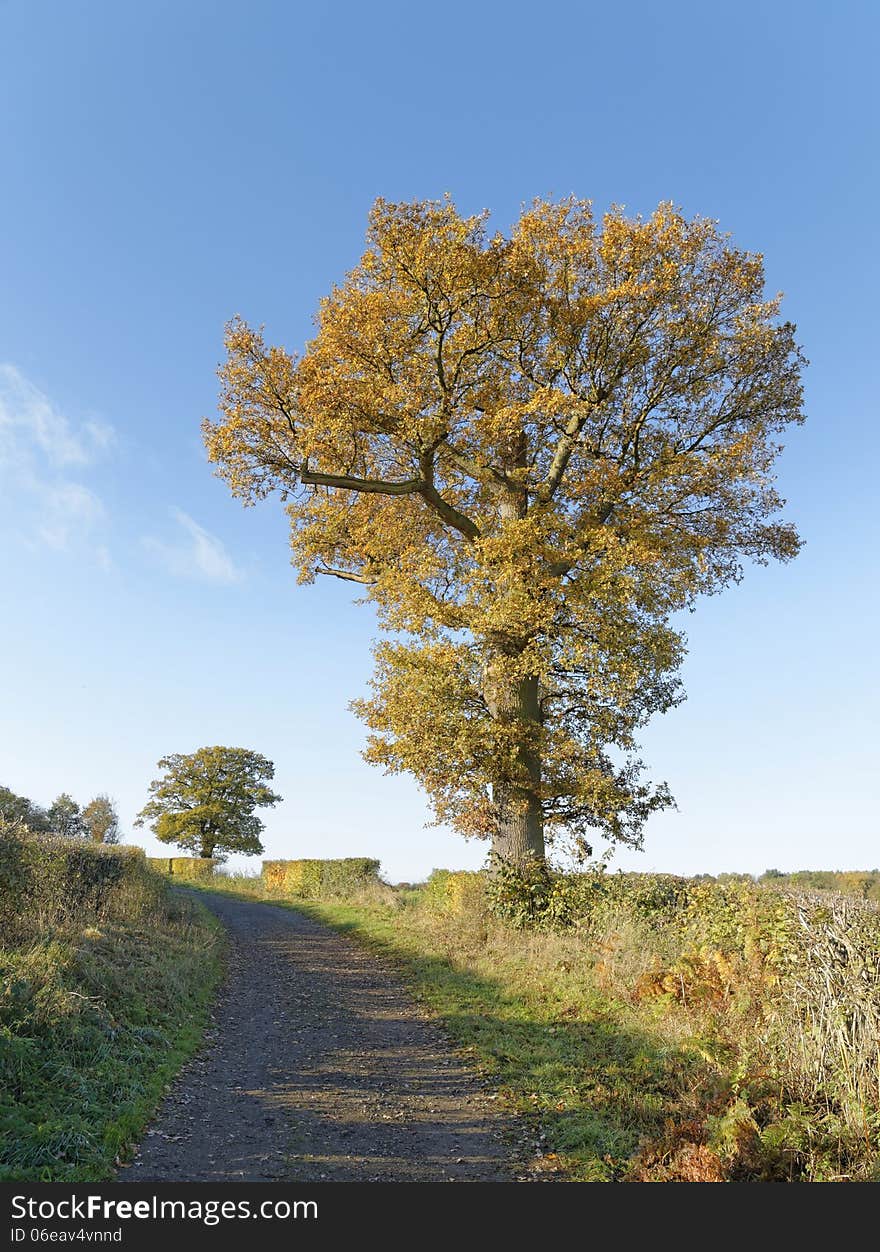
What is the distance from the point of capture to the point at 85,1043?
28.3 feet

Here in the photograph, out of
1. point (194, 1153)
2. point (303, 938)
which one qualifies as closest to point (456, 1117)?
point (194, 1153)

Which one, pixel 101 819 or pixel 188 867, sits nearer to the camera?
pixel 188 867

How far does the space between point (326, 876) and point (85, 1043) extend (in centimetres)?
2645

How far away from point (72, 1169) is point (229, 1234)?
151cm

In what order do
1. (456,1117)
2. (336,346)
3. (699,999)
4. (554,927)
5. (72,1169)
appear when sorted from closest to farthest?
(72,1169) → (456,1117) → (699,999) → (554,927) → (336,346)

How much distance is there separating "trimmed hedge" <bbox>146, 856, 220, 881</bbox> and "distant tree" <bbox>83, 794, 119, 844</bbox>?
6699 millimetres

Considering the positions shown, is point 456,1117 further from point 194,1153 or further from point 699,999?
point 699,999

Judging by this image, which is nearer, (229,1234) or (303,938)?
(229,1234)

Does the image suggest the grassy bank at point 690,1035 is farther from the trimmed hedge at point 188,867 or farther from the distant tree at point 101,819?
the distant tree at point 101,819

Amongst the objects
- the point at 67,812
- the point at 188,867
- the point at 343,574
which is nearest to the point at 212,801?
the point at 188,867

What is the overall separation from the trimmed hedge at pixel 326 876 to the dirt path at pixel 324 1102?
18.5 m

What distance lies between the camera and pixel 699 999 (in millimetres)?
9906

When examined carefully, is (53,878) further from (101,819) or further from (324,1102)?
(101,819)

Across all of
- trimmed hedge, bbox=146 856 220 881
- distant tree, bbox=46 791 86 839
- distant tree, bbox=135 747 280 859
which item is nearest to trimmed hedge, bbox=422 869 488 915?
trimmed hedge, bbox=146 856 220 881
